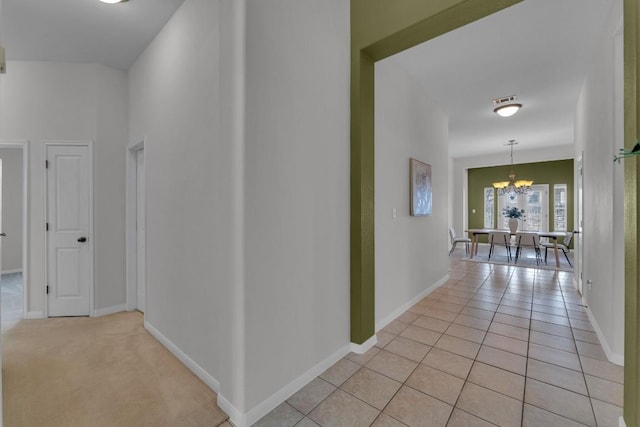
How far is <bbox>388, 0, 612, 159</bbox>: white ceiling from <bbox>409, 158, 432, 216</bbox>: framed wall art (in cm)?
117

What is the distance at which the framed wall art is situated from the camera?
3.63m

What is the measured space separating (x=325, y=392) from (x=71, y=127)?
4037 millimetres

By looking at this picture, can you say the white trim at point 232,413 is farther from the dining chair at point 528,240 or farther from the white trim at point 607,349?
the dining chair at point 528,240

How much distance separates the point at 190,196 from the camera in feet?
7.61

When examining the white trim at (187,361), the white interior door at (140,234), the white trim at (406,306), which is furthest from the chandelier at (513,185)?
the white trim at (187,361)

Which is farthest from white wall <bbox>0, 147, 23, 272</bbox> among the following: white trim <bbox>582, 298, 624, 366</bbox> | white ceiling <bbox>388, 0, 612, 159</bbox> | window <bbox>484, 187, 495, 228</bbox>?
window <bbox>484, 187, 495, 228</bbox>

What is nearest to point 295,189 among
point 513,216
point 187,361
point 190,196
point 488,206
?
point 190,196

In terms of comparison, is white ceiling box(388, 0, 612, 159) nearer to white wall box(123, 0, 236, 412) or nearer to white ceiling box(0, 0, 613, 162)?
white ceiling box(0, 0, 613, 162)

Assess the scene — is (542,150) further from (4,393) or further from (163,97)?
(4,393)

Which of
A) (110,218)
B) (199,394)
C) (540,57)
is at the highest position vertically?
(540,57)

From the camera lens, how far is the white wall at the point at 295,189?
1.76 m

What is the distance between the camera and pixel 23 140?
3.38 m

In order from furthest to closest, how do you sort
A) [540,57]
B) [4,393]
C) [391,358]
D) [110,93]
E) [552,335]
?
[110,93]
[540,57]
[552,335]
[391,358]
[4,393]

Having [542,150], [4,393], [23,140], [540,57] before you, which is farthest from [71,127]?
[542,150]
